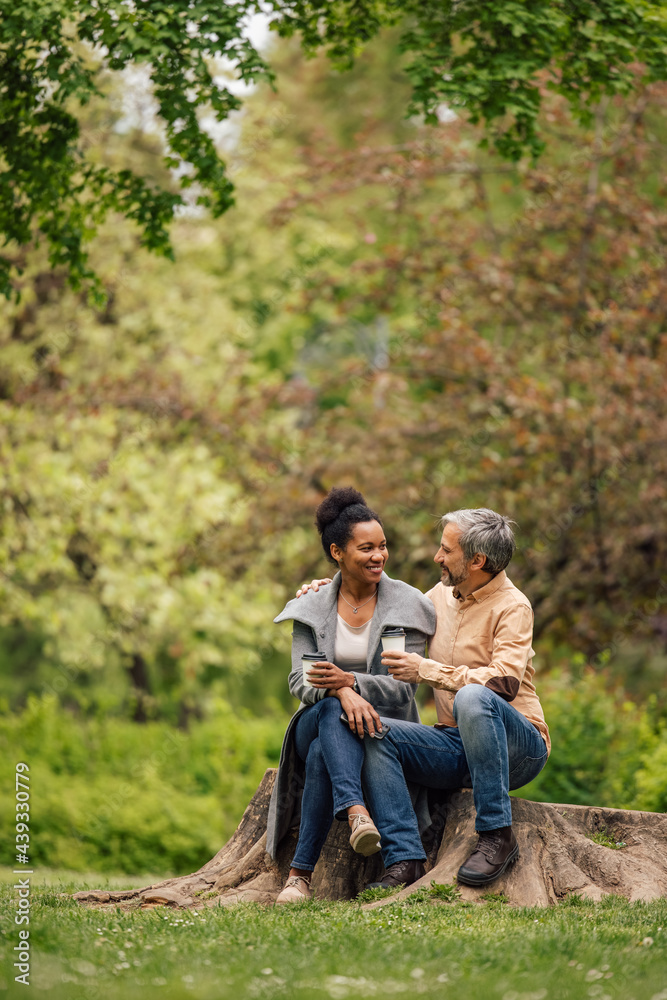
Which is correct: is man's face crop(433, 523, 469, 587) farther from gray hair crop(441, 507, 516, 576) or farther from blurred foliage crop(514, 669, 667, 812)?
blurred foliage crop(514, 669, 667, 812)

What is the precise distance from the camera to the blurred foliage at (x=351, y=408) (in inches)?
376

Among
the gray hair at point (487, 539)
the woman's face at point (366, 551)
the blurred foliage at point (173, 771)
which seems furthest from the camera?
the blurred foliage at point (173, 771)

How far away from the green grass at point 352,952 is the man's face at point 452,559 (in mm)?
1302

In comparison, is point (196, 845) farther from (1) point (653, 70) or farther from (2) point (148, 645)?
(1) point (653, 70)

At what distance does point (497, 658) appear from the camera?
13.9 ft

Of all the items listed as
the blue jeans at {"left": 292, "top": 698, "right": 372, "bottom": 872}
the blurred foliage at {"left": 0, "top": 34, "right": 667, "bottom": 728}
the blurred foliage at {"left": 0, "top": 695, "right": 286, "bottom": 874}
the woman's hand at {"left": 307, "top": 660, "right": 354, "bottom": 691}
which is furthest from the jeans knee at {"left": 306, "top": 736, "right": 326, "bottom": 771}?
the blurred foliage at {"left": 0, "top": 695, "right": 286, "bottom": 874}

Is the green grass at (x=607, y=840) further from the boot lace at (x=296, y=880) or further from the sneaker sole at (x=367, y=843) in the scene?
the boot lace at (x=296, y=880)

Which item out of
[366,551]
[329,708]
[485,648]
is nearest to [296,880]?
[329,708]

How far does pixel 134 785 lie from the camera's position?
10.4 metres

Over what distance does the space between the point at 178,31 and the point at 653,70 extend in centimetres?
277

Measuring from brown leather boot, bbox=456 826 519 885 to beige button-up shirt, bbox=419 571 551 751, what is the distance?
48 cm

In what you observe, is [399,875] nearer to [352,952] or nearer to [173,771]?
[352,952]

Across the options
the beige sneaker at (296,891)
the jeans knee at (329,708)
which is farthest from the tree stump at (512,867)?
the jeans knee at (329,708)

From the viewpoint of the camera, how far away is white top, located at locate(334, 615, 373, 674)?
15.0 ft
